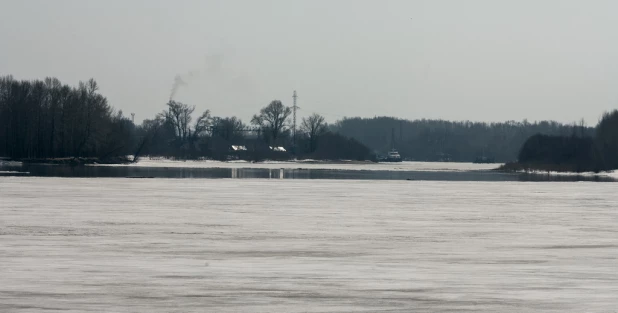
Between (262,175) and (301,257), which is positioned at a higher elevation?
(262,175)

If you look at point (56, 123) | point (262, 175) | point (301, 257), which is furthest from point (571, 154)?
point (301, 257)

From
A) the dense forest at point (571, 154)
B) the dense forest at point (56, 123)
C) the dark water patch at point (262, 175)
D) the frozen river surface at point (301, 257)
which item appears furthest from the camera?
the dense forest at point (56, 123)

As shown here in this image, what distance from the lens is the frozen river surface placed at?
33.3ft

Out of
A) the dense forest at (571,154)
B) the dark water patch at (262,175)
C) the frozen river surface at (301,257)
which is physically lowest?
the frozen river surface at (301,257)

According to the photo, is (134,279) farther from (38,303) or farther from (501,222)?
(501,222)

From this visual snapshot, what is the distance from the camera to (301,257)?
1388cm

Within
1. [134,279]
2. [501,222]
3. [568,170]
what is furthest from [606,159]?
[134,279]

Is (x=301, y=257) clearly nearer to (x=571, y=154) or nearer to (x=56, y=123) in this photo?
(x=571, y=154)

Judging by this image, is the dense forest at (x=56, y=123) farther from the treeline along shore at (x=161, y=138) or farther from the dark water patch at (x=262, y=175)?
the dark water patch at (x=262, y=175)

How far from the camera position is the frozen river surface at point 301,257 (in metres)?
10.1

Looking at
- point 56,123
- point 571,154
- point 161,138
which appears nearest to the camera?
point 571,154

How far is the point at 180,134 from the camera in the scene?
14362 cm

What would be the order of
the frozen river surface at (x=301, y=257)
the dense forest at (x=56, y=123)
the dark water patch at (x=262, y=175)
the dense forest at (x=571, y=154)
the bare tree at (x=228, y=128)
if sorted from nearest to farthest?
the frozen river surface at (x=301, y=257) < the dark water patch at (x=262, y=175) < the dense forest at (x=571, y=154) < the dense forest at (x=56, y=123) < the bare tree at (x=228, y=128)

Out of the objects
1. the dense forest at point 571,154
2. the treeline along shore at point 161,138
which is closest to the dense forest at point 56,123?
the treeline along shore at point 161,138
